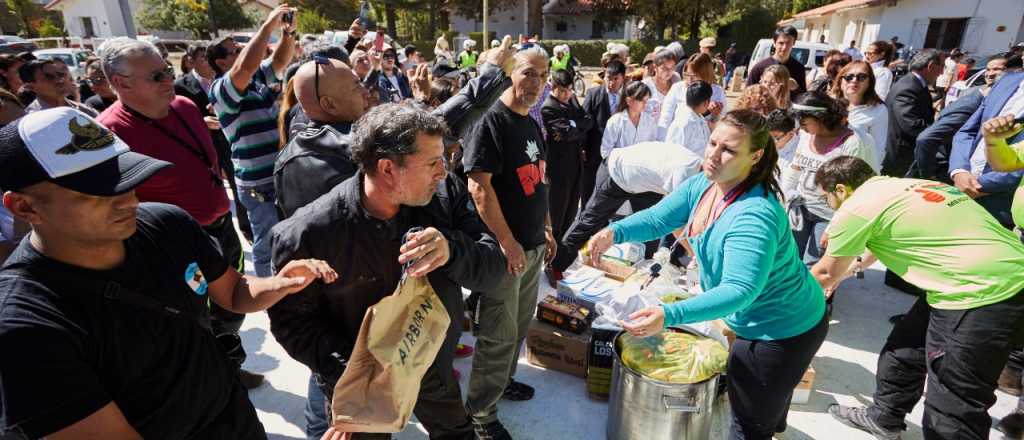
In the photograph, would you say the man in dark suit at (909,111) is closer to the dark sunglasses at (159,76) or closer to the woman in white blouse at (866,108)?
the woman in white blouse at (866,108)

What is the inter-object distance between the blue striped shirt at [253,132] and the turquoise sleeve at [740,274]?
120 inches

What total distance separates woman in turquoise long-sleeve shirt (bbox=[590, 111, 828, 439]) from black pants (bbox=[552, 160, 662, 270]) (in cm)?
223

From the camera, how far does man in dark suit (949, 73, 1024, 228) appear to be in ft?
12.0

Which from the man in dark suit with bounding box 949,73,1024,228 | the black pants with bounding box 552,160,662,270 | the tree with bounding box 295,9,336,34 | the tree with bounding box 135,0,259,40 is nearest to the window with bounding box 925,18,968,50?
the man in dark suit with bounding box 949,73,1024,228

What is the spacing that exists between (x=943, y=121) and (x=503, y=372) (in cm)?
429

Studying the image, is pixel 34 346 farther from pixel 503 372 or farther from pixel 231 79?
pixel 231 79

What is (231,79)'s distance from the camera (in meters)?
3.40

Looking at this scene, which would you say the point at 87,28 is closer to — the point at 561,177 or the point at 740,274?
the point at 561,177

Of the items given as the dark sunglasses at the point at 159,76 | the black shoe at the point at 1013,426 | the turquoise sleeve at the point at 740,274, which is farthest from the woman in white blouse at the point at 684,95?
the dark sunglasses at the point at 159,76

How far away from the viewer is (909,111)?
512cm

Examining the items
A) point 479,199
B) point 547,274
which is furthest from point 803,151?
point 479,199

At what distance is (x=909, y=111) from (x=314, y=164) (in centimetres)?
577

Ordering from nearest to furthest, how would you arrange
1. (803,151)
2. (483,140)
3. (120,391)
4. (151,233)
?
(120,391) → (151,233) → (483,140) → (803,151)

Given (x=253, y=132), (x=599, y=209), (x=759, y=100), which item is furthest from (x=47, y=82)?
(x=759, y=100)
